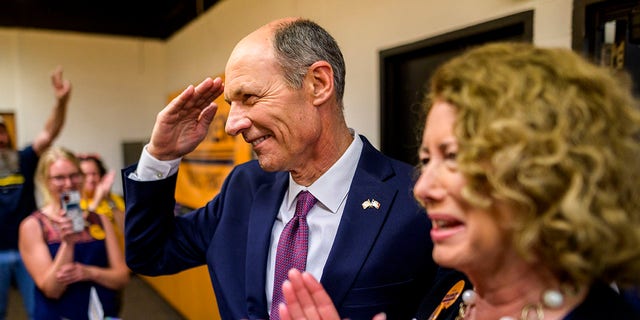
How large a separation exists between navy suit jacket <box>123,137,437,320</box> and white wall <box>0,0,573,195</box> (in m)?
0.63

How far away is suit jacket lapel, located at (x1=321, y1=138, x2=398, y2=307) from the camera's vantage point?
0.95m

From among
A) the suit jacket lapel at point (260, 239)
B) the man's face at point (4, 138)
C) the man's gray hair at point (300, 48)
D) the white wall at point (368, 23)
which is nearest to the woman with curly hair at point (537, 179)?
the man's gray hair at point (300, 48)

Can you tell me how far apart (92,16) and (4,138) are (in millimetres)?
3508

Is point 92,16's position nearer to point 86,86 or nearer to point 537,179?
point 86,86

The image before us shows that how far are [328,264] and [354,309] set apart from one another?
0.37 feet

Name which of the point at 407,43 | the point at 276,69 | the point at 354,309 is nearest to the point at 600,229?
the point at 354,309

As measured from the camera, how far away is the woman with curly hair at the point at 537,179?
533mm

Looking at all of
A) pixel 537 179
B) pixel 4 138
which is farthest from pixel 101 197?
pixel 537 179

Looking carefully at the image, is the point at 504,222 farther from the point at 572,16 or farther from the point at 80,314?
the point at 80,314

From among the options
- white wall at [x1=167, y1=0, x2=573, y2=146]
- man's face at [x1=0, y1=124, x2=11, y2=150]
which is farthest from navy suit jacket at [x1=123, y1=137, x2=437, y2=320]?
man's face at [x1=0, y1=124, x2=11, y2=150]

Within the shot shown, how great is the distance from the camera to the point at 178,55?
3.57 m

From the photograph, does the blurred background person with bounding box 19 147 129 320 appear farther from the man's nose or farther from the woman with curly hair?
the woman with curly hair

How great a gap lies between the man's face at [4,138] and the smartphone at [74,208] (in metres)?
0.65

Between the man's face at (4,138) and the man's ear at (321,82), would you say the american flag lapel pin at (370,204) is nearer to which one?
the man's ear at (321,82)
